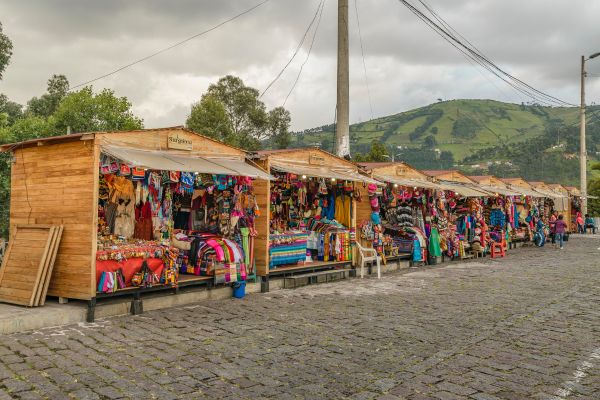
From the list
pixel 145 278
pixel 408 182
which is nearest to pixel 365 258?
pixel 408 182

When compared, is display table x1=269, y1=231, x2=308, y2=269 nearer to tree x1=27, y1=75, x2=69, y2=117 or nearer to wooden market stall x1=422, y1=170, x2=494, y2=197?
wooden market stall x1=422, y1=170, x2=494, y2=197

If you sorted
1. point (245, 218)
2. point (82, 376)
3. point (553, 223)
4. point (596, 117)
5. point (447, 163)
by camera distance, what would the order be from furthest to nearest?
point (596, 117)
point (447, 163)
point (553, 223)
point (245, 218)
point (82, 376)

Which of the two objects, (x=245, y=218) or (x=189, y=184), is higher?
(x=189, y=184)

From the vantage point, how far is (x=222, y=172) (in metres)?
8.63

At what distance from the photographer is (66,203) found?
768 cm

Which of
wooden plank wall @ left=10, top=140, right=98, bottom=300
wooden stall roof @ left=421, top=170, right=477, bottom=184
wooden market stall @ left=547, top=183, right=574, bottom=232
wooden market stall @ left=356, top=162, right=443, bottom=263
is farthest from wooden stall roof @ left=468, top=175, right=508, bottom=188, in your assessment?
wooden plank wall @ left=10, top=140, right=98, bottom=300

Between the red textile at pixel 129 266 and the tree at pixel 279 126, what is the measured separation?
38.8 meters

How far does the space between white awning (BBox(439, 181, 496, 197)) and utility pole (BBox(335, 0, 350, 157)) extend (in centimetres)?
381

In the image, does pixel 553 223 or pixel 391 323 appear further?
pixel 553 223

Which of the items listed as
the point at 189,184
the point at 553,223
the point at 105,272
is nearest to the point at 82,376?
the point at 105,272

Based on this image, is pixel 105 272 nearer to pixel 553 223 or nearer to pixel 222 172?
pixel 222 172

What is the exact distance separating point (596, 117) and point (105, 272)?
120 meters

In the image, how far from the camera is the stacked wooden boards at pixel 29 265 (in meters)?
7.32

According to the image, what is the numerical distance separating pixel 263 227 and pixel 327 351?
4.56 m
